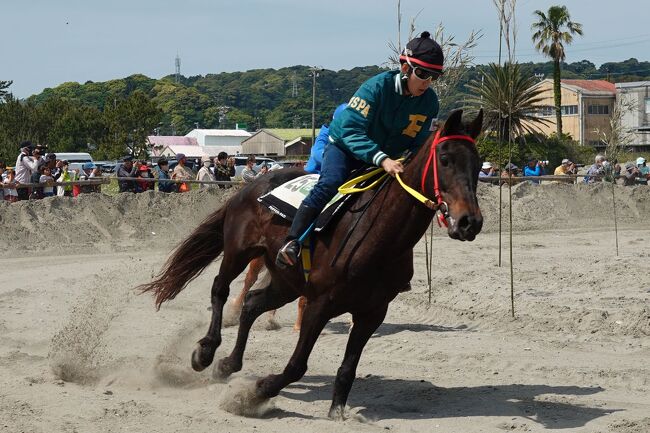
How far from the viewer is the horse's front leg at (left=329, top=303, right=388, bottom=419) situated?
7160mm

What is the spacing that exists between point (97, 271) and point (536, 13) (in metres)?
63.3

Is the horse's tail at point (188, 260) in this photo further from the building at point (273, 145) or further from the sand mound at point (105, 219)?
the building at point (273, 145)

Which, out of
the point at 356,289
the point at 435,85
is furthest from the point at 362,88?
the point at 435,85

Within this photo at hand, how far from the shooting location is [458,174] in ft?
20.2

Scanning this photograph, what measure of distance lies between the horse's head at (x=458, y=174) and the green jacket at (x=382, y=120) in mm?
579

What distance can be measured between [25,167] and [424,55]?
15554 mm

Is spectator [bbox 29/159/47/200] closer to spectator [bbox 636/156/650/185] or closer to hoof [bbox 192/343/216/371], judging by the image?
hoof [bbox 192/343/216/371]

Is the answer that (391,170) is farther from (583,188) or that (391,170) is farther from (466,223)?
(583,188)

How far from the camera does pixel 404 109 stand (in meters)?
7.08

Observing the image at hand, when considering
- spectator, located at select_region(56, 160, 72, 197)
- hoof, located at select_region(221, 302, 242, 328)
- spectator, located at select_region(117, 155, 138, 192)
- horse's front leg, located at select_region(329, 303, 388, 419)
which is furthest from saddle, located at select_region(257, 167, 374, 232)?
spectator, located at select_region(117, 155, 138, 192)

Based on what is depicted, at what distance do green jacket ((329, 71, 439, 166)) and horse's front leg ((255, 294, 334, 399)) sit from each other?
1.12 metres

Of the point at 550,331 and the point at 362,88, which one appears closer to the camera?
the point at 362,88

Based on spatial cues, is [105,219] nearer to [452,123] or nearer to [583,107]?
[452,123]

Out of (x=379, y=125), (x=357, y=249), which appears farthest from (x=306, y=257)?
(x=379, y=125)
